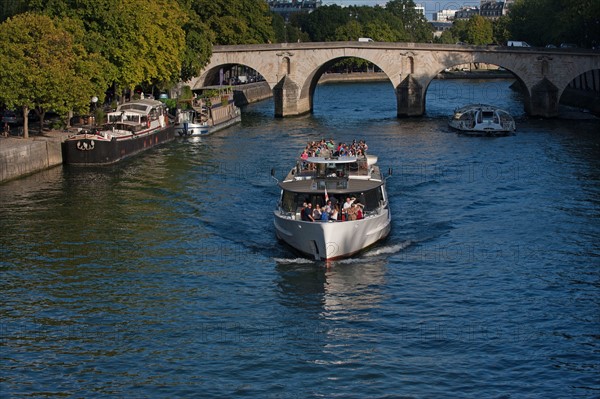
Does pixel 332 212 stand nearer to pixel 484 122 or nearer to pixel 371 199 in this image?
pixel 371 199

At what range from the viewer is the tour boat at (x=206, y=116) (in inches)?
3127

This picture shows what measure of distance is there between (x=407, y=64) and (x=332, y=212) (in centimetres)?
6151

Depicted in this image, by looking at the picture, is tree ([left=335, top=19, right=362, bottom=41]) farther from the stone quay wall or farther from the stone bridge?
the stone quay wall

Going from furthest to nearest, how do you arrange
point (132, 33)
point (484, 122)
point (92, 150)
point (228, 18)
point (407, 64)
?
1. point (228, 18)
2. point (407, 64)
3. point (484, 122)
4. point (132, 33)
5. point (92, 150)

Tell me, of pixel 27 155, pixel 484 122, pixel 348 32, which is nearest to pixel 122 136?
pixel 27 155

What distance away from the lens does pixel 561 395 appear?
1100 inches

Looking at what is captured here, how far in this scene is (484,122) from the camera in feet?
260

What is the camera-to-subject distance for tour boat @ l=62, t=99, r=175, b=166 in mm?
61875

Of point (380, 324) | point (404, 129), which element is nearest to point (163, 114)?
point (404, 129)

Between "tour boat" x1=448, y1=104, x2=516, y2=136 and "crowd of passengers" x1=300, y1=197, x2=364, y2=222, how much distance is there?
3998 centimetres

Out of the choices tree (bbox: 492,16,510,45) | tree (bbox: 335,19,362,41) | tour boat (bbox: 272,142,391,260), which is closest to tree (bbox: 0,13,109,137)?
tour boat (bbox: 272,142,391,260)

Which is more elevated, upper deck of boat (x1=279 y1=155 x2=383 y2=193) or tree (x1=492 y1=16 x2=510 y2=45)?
tree (x1=492 y1=16 x2=510 y2=45)

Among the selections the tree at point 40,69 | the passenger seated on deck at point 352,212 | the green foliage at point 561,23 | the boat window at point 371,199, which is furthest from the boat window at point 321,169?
the green foliage at point 561,23

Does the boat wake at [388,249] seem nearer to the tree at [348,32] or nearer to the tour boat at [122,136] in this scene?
the tour boat at [122,136]
